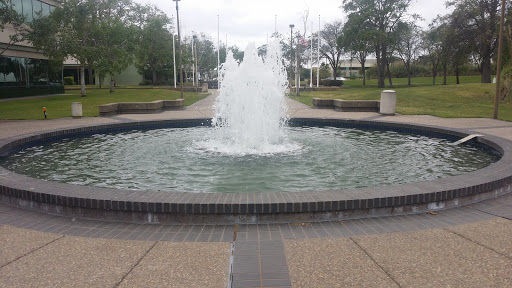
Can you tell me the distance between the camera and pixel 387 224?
16.8 ft

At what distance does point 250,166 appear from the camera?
342 inches

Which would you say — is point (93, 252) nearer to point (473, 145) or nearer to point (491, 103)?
point (473, 145)

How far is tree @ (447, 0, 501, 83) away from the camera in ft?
129

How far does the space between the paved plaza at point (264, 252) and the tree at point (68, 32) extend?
29811 mm

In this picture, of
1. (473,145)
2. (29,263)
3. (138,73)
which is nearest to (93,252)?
(29,263)

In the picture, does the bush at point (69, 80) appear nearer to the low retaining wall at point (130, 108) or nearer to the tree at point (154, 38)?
the tree at point (154, 38)

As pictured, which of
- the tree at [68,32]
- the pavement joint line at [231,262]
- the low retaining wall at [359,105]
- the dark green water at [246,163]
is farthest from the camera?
the tree at [68,32]

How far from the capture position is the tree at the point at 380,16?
151 feet

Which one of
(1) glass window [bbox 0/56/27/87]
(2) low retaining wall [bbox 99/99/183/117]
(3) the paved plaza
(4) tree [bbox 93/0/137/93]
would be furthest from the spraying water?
(1) glass window [bbox 0/56/27/87]

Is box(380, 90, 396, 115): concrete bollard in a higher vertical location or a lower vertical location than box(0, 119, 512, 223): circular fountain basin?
higher

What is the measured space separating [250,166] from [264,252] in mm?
4502

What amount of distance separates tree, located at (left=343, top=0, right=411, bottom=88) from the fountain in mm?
34150

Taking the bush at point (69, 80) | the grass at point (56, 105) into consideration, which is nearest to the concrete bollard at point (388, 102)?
the grass at point (56, 105)

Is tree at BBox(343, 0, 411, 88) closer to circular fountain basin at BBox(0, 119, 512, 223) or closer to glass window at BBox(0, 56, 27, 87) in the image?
glass window at BBox(0, 56, 27, 87)
